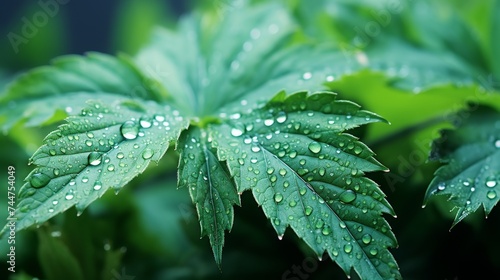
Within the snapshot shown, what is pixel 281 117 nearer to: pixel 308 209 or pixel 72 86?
pixel 308 209

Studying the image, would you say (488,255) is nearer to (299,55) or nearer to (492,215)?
(492,215)

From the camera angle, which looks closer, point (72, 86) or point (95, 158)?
point (95, 158)

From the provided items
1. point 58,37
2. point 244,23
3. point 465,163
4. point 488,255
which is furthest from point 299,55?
point 58,37

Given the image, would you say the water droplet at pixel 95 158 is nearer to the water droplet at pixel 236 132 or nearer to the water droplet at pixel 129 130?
the water droplet at pixel 129 130

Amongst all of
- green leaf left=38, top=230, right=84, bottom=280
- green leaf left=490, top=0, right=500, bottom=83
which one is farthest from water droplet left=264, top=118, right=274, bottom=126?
green leaf left=490, top=0, right=500, bottom=83

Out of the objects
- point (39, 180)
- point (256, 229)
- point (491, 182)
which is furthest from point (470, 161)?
point (39, 180)

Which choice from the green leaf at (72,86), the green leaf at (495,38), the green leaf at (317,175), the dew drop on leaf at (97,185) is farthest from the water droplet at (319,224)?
the green leaf at (495,38)

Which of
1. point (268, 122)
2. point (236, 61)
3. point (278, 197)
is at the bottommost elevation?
point (278, 197)
